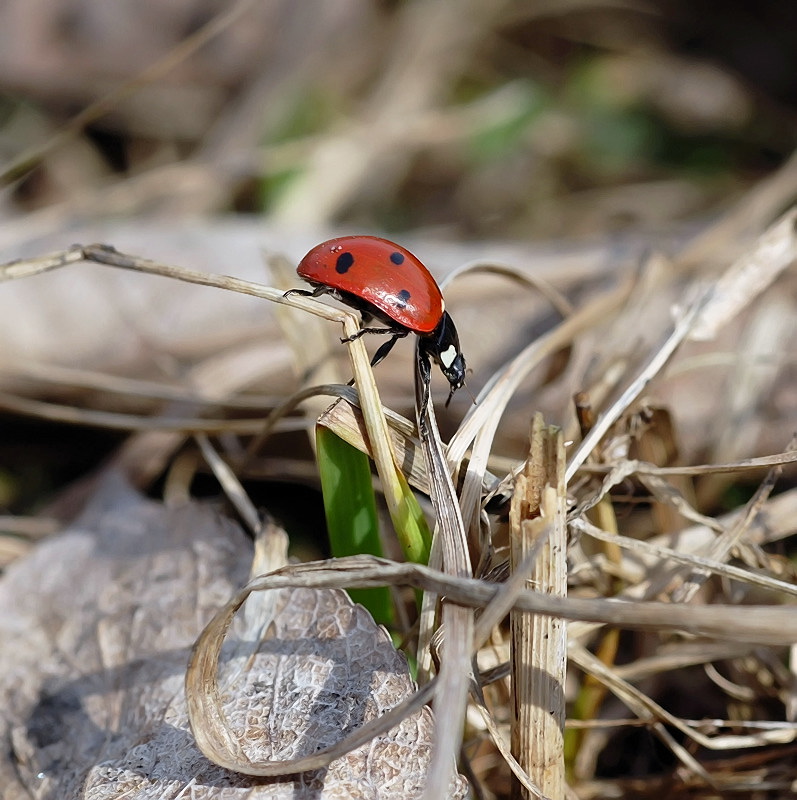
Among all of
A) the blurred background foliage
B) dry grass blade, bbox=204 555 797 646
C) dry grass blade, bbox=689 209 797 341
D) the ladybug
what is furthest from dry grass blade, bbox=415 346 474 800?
the blurred background foliage

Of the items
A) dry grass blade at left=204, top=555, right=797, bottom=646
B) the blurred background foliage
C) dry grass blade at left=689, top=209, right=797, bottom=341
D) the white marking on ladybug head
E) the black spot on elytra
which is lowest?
dry grass blade at left=204, top=555, right=797, bottom=646

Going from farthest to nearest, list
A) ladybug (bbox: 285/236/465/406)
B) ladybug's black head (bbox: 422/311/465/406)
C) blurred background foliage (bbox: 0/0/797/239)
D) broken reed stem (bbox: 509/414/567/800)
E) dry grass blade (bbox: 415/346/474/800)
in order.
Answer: blurred background foliage (bbox: 0/0/797/239) → ladybug's black head (bbox: 422/311/465/406) → ladybug (bbox: 285/236/465/406) → broken reed stem (bbox: 509/414/567/800) → dry grass blade (bbox: 415/346/474/800)

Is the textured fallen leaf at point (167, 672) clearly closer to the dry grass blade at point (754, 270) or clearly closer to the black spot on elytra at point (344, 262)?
the black spot on elytra at point (344, 262)

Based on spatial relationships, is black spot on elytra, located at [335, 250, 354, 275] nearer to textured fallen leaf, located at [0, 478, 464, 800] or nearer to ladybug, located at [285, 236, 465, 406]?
ladybug, located at [285, 236, 465, 406]

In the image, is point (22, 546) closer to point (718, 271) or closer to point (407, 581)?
point (407, 581)

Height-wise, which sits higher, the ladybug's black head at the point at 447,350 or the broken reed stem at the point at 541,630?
the ladybug's black head at the point at 447,350

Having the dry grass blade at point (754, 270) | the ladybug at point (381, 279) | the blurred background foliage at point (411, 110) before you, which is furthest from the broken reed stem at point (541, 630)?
the blurred background foliage at point (411, 110)
